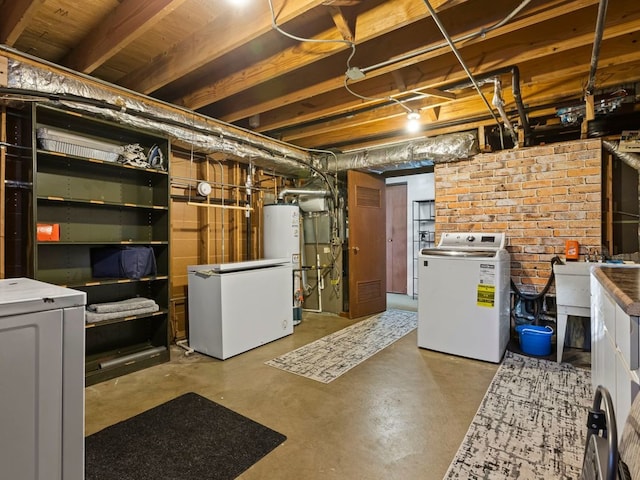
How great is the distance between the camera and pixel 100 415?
221cm

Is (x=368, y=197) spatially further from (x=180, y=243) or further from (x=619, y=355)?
(x=619, y=355)

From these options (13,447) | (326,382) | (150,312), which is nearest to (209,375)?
(150,312)

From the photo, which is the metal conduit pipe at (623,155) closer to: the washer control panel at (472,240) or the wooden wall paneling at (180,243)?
the washer control panel at (472,240)

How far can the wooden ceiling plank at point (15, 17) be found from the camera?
1921mm

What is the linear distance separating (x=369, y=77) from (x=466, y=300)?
2.15m

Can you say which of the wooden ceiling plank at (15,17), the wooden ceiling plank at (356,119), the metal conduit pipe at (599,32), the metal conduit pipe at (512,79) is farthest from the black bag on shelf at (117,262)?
the metal conduit pipe at (599,32)

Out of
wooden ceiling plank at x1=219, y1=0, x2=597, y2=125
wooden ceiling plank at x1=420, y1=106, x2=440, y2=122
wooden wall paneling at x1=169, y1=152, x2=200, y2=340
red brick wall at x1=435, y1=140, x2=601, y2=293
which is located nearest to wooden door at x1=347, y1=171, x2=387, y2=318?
red brick wall at x1=435, y1=140, x2=601, y2=293

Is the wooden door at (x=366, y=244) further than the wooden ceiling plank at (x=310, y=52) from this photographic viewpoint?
Yes

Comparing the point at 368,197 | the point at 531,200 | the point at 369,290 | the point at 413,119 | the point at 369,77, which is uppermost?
the point at 369,77

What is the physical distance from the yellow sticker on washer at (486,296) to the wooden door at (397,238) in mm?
3314

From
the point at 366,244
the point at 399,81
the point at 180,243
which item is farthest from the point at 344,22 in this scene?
the point at 366,244

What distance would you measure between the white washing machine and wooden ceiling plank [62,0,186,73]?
2859 millimetres

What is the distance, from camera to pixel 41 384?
109cm

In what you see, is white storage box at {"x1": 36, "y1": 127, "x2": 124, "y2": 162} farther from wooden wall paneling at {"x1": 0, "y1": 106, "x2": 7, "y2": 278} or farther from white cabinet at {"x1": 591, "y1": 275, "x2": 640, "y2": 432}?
white cabinet at {"x1": 591, "y1": 275, "x2": 640, "y2": 432}
